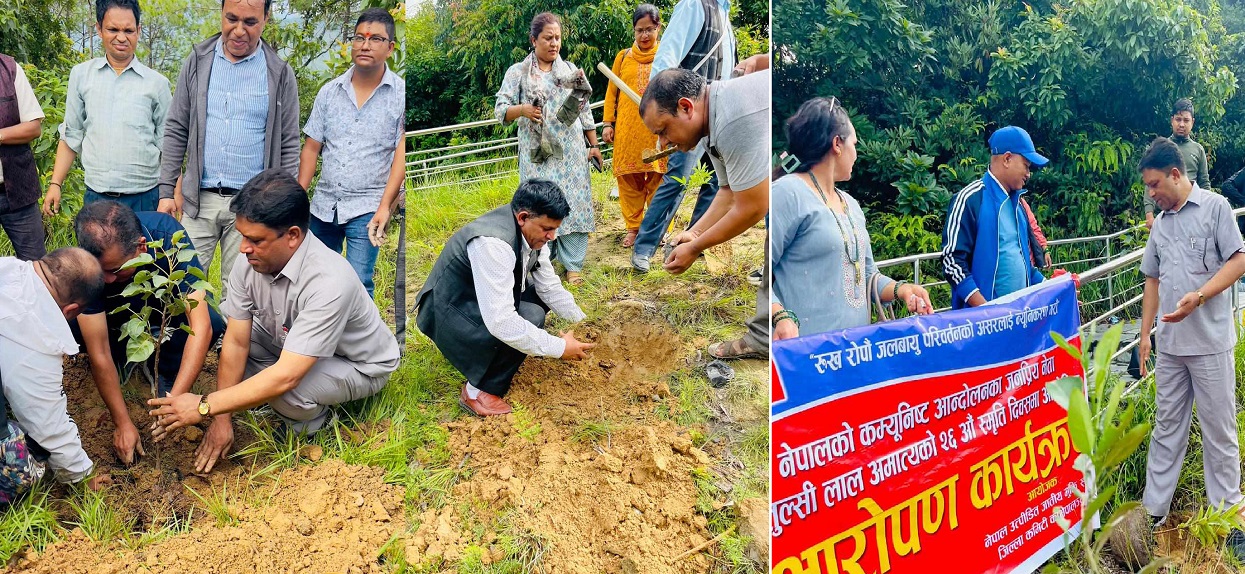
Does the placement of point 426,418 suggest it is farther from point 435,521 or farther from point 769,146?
A: point 769,146

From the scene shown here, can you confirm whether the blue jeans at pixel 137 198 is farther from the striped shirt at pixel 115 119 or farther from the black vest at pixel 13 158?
the black vest at pixel 13 158

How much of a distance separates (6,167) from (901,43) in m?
3.46

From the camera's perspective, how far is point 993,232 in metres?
2.88

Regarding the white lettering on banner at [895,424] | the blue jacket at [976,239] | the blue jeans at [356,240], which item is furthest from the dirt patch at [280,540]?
the blue jacket at [976,239]

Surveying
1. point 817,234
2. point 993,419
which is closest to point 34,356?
point 817,234

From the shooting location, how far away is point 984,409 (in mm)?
2551

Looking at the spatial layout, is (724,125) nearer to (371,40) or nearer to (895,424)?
(895,424)

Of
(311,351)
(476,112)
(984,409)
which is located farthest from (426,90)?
(984,409)

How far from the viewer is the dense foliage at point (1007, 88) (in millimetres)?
3691

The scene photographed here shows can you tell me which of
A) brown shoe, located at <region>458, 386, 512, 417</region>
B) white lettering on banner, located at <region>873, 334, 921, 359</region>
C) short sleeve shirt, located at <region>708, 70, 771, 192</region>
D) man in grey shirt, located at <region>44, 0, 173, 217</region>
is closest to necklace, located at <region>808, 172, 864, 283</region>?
white lettering on banner, located at <region>873, 334, 921, 359</region>

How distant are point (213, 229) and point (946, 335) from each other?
7.71ft

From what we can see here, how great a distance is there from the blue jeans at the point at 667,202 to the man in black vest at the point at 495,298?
702 mm

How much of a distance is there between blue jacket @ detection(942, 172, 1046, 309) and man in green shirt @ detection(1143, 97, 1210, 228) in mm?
695

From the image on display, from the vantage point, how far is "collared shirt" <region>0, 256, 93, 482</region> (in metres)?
2.23
